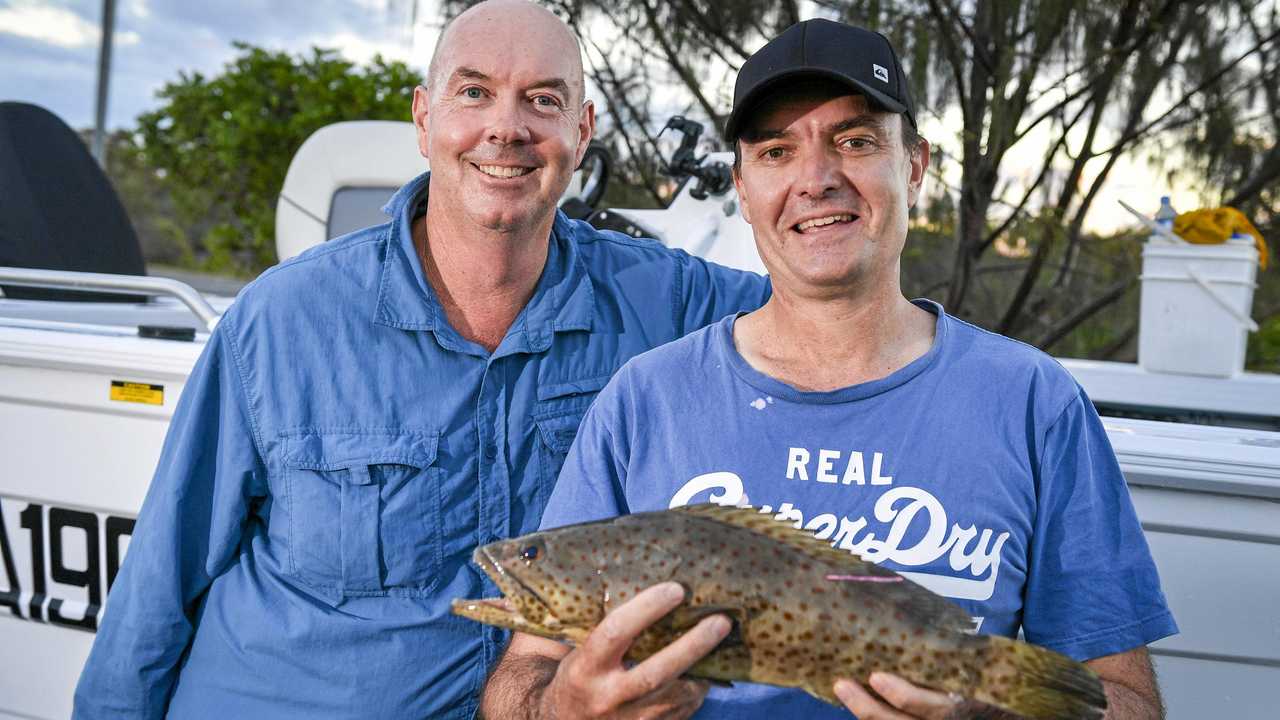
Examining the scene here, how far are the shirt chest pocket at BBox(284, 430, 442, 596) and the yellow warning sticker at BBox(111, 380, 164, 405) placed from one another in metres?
0.99

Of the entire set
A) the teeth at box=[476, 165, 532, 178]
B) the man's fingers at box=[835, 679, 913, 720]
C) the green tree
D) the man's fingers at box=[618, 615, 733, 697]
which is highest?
the green tree

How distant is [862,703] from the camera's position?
1531 mm

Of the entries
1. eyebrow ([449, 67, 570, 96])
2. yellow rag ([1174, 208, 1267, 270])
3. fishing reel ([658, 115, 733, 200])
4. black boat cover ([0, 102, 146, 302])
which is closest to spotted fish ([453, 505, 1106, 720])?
eyebrow ([449, 67, 570, 96])

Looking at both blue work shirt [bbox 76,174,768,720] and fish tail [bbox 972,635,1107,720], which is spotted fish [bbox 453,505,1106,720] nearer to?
fish tail [bbox 972,635,1107,720]

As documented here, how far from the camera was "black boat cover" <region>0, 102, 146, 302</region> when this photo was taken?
4.93 meters

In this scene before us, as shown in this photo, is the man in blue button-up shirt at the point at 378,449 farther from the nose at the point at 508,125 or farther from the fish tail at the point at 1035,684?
the fish tail at the point at 1035,684

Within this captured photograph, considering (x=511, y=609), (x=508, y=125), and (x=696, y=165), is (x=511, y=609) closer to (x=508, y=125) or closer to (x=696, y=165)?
(x=508, y=125)

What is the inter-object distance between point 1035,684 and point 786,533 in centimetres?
43

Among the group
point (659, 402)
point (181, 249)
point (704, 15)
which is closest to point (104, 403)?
point (659, 402)

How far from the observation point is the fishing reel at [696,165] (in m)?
4.21

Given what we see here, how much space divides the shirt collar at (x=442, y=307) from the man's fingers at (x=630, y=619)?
117 cm

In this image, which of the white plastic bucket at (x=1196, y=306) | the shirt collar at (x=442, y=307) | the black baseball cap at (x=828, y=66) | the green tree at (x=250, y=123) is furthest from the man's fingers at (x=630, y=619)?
the green tree at (x=250, y=123)

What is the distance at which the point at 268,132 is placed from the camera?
8.59m

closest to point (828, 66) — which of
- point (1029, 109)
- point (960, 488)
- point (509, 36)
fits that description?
point (960, 488)
